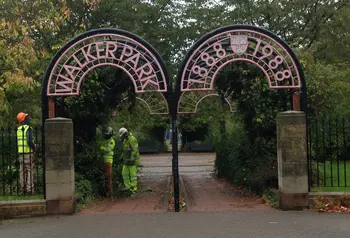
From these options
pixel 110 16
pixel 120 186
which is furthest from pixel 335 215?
pixel 110 16

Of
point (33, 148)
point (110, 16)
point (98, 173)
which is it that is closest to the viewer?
point (33, 148)

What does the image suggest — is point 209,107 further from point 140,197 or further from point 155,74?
point 155,74

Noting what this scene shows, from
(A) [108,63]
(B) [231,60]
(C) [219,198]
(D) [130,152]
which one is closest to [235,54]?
(B) [231,60]

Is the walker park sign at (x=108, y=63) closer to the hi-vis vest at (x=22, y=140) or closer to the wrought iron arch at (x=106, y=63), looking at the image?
the wrought iron arch at (x=106, y=63)

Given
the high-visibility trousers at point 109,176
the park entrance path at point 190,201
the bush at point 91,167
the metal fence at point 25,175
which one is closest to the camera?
the park entrance path at point 190,201

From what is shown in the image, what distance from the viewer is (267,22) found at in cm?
2275

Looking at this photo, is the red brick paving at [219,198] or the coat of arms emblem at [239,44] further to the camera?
the red brick paving at [219,198]

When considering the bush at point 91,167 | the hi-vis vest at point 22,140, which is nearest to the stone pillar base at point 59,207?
the hi-vis vest at point 22,140

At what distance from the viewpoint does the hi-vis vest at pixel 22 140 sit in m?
9.52

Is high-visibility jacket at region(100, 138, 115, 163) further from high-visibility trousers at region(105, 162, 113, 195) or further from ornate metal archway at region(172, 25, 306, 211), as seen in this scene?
ornate metal archway at region(172, 25, 306, 211)

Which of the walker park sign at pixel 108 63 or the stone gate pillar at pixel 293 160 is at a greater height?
the walker park sign at pixel 108 63

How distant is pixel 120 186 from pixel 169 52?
12811mm

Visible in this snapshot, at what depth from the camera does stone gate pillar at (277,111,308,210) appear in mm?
8789

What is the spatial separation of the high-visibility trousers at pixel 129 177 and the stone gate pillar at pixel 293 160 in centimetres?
431
